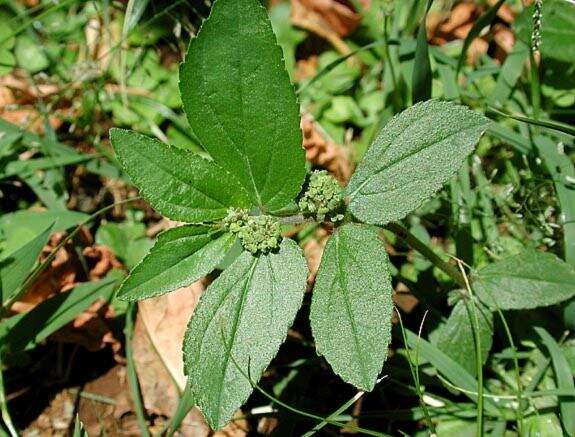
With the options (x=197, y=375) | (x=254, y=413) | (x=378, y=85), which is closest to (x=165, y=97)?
(x=378, y=85)

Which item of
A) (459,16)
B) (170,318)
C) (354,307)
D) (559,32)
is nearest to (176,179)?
(354,307)

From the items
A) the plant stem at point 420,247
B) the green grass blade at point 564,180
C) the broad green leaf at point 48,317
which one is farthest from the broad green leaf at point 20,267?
the green grass blade at point 564,180

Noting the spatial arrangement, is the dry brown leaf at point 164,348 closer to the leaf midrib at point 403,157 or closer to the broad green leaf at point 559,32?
the leaf midrib at point 403,157

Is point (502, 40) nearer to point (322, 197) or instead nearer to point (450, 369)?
point (450, 369)

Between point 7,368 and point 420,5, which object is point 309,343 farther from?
point 420,5

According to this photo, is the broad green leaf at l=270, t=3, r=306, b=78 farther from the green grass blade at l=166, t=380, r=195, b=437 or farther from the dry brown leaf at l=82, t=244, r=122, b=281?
the green grass blade at l=166, t=380, r=195, b=437
